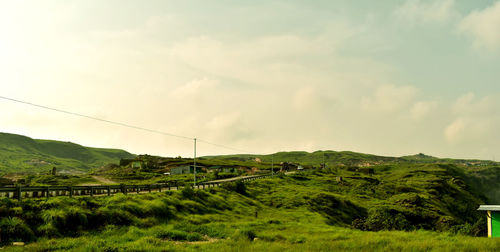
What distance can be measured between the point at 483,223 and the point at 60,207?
A: 4210cm

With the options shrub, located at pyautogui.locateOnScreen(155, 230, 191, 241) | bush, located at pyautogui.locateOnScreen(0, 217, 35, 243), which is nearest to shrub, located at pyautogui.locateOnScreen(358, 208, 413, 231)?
shrub, located at pyautogui.locateOnScreen(155, 230, 191, 241)

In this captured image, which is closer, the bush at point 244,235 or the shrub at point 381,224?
the bush at point 244,235

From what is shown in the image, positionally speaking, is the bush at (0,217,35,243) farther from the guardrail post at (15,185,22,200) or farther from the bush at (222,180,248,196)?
the bush at (222,180,248,196)

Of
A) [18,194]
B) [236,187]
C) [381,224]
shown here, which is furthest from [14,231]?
[236,187]

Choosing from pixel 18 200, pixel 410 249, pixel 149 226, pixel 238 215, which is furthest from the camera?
pixel 238 215

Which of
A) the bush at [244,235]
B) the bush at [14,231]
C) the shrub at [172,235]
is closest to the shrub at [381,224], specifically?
the bush at [244,235]

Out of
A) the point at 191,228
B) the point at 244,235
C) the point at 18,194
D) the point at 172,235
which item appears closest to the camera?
the point at 172,235

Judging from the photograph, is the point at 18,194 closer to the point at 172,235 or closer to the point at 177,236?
the point at 172,235

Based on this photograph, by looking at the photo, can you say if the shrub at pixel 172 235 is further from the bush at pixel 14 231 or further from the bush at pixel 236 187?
the bush at pixel 236 187

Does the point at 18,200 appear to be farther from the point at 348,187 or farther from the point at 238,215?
the point at 348,187

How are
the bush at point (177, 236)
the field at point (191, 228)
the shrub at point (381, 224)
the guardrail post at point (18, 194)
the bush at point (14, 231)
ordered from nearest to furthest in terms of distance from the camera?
1. the bush at point (14, 231)
2. the field at point (191, 228)
3. the bush at point (177, 236)
4. the guardrail post at point (18, 194)
5. the shrub at point (381, 224)

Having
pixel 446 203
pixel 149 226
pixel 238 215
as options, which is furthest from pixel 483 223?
pixel 446 203

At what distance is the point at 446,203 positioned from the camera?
103m

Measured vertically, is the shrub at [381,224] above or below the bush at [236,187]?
below
